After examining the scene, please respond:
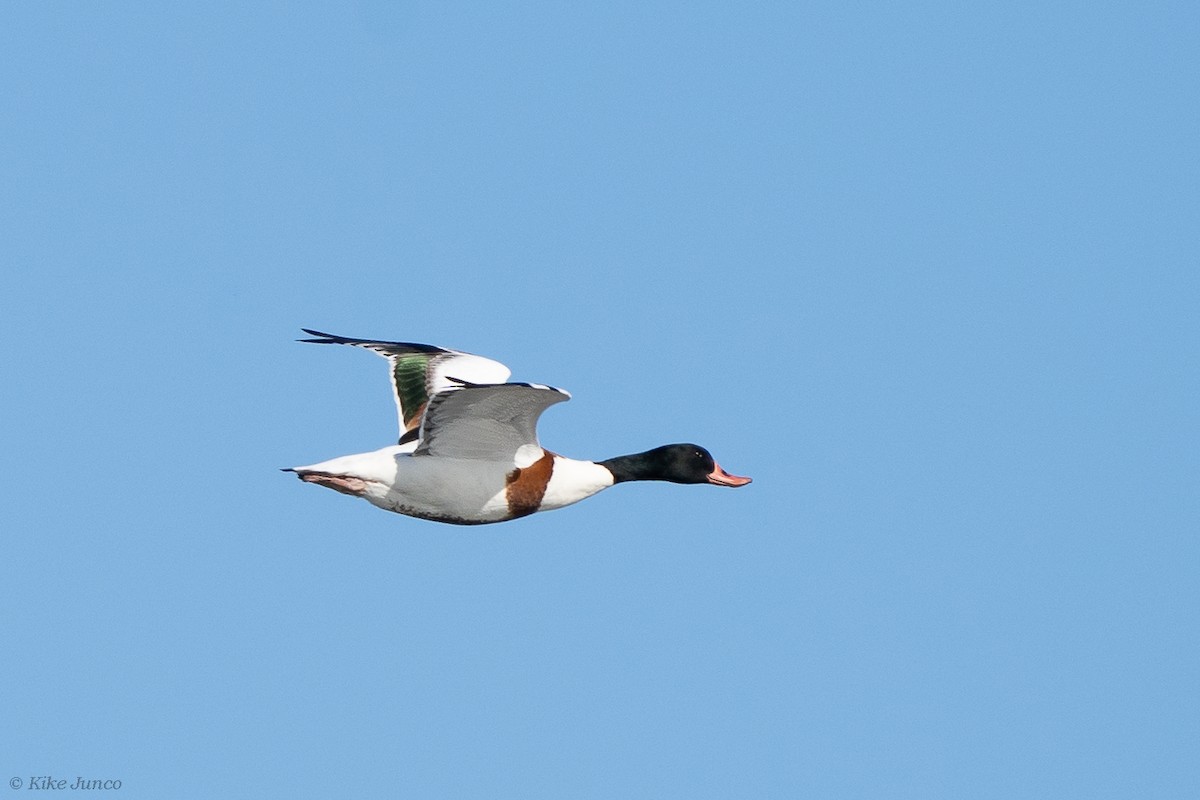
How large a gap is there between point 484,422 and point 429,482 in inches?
29.1

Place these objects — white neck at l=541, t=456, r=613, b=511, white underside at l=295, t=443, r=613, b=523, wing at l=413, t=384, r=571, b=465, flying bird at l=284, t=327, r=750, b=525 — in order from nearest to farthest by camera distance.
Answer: wing at l=413, t=384, r=571, b=465
flying bird at l=284, t=327, r=750, b=525
white underside at l=295, t=443, r=613, b=523
white neck at l=541, t=456, r=613, b=511

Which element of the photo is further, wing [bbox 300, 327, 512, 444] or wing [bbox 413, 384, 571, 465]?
wing [bbox 300, 327, 512, 444]

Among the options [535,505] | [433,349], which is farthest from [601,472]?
[433,349]

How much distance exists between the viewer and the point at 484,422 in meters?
13.7

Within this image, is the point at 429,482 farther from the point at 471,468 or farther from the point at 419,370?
the point at 419,370

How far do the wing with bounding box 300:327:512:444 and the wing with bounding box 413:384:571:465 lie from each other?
1.60m

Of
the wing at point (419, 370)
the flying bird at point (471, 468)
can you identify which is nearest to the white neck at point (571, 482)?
the flying bird at point (471, 468)

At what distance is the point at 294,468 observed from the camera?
549 inches

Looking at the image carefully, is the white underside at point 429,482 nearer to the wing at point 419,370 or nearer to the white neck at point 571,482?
the white neck at point 571,482

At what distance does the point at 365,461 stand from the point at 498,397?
1550 mm

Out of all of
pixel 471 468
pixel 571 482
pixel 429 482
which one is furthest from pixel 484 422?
pixel 571 482

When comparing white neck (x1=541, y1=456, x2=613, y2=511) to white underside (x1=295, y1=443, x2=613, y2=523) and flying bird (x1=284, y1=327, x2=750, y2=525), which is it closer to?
flying bird (x1=284, y1=327, x2=750, y2=525)

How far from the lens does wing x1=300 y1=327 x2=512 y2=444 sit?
621 inches

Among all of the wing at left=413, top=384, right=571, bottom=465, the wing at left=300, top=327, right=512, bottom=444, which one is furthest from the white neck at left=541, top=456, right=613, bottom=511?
the wing at left=300, top=327, right=512, bottom=444
